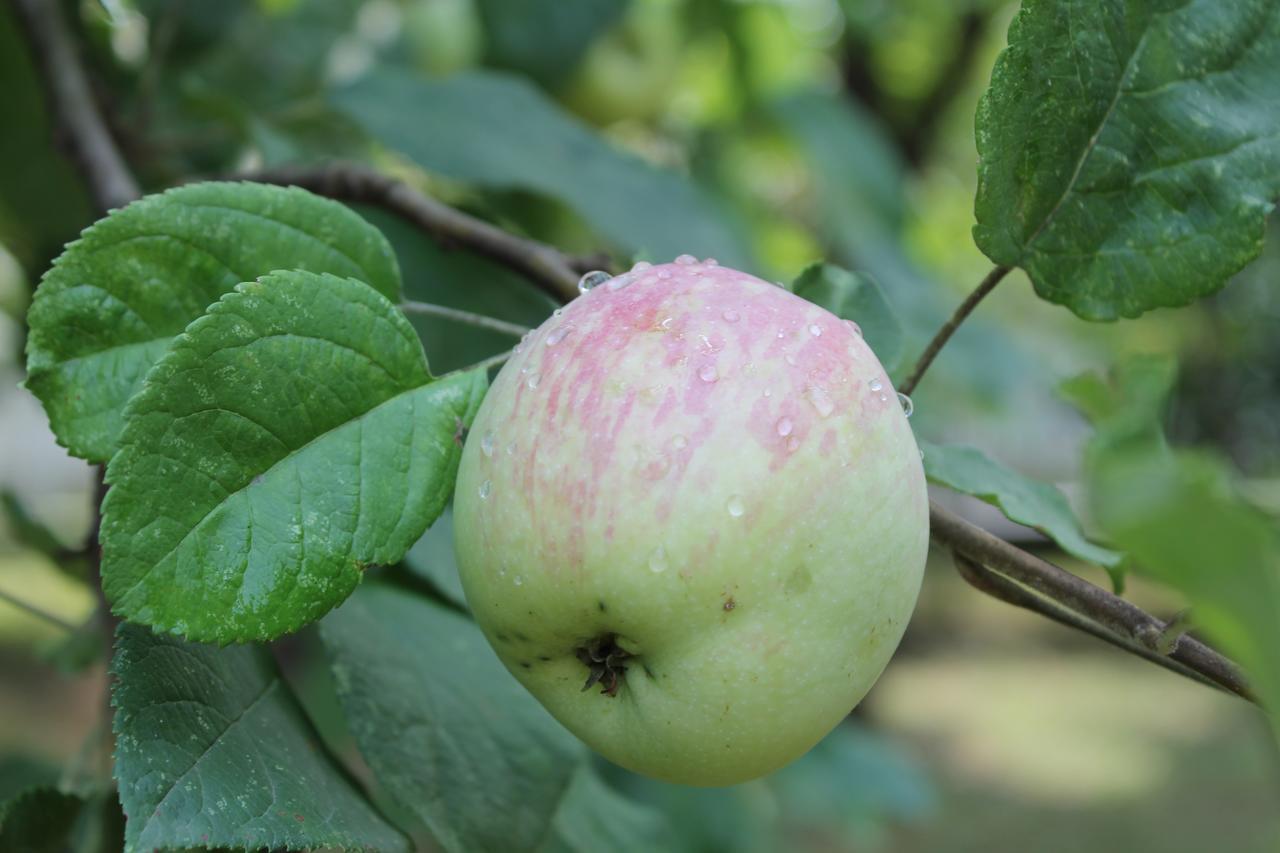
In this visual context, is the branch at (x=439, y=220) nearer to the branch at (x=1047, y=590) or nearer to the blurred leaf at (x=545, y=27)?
the branch at (x=1047, y=590)

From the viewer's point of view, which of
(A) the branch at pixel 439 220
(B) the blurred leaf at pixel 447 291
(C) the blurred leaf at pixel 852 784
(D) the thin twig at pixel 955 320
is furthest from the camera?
(C) the blurred leaf at pixel 852 784

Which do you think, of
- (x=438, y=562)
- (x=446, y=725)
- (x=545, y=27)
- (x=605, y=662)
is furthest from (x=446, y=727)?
(x=545, y=27)

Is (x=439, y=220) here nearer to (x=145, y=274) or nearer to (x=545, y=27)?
(x=145, y=274)

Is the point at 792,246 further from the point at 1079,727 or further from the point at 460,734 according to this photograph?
the point at 1079,727

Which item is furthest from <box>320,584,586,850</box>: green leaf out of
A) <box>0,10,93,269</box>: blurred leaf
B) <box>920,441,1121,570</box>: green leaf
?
<box>0,10,93,269</box>: blurred leaf

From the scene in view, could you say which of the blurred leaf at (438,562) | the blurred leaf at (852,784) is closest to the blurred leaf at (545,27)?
the blurred leaf at (438,562)

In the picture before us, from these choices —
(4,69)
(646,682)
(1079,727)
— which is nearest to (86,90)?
(4,69)

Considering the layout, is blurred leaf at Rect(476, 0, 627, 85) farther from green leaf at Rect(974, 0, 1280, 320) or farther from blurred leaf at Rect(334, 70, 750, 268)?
green leaf at Rect(974, 0, 1280, 320)
